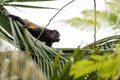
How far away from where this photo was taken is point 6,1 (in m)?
2.63

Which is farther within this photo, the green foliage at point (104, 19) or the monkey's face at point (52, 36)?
the monkey's face at point (52, 36)

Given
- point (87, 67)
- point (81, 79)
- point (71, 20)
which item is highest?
point (71, 20)

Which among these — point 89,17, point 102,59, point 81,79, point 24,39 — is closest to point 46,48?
point 24,39

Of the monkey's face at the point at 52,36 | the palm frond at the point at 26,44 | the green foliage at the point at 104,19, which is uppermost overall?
the green foliage at the point at 104,19

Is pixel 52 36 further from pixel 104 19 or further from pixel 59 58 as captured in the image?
pixel 104 19

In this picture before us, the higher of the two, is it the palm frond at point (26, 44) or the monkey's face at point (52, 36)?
the palm frond at point (26, 44)

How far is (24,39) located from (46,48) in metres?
0.17

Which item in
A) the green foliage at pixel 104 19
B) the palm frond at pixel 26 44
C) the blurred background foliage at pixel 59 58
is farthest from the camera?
the palm frond at pixel 26 44

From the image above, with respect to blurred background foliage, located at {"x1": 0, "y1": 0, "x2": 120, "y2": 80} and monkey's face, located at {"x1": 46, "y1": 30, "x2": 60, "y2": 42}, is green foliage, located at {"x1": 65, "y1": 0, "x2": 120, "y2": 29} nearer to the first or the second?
blurred background foliage, located at {"x1": 0, "y1": 0, "x2": 120, "y2": 80}

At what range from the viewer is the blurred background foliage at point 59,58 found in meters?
1.08

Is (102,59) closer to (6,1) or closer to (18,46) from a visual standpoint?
(18,46)

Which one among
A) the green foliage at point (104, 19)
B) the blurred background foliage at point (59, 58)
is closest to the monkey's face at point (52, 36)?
the blurred background foliage at point (59, 58)

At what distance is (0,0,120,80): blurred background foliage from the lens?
1.08 meters

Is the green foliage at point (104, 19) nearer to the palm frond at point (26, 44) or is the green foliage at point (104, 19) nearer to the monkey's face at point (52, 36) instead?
the palm frond at point (26, 44)
